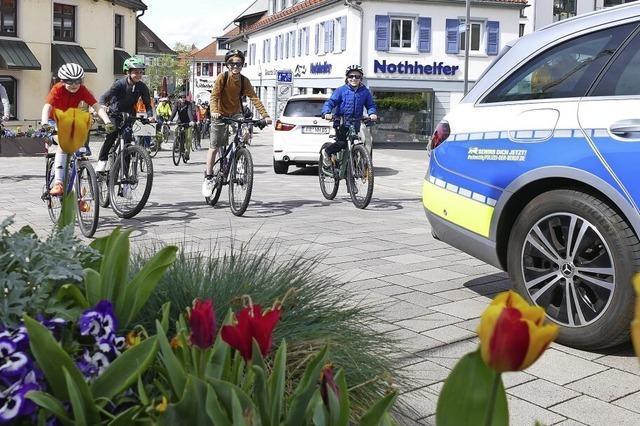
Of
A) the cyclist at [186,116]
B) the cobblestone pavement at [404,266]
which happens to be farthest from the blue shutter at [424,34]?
the cobblestone pavement at [404,266]

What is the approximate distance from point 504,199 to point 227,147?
619cm

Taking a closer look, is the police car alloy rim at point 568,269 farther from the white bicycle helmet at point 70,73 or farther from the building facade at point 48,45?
the building facade at point 48,45

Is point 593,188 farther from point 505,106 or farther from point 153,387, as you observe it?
point 153,387

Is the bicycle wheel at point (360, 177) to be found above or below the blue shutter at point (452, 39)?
below

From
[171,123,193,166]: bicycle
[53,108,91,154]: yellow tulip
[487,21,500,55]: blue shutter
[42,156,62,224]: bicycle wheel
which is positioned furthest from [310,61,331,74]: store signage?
[53,108,91,154]: yellow tulip

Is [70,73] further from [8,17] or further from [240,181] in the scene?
[8,17]

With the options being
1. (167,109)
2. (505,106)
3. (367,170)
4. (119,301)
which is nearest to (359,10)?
(167,109)

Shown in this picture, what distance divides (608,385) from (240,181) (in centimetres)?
681

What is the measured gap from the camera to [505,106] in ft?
16.2

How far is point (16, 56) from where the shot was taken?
37562 mm

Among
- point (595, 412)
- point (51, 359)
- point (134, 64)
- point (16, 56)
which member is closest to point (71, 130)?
point (51, 359)

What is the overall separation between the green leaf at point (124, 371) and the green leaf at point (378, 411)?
0.58m

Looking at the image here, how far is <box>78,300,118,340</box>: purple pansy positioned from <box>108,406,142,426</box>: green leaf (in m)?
0.38

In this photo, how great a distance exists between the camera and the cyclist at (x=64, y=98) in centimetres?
899
